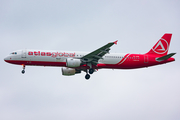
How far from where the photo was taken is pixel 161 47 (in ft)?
168

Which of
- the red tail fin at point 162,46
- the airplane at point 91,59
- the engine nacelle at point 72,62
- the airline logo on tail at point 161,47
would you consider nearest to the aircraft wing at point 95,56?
the airplane at point 91,59

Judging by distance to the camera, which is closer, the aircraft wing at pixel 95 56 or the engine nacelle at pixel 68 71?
the aircraft wing at pixel 95 56

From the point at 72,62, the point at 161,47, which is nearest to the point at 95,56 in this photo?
the point at 72,62

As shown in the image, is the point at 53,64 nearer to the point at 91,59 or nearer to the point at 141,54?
the point at 91,59

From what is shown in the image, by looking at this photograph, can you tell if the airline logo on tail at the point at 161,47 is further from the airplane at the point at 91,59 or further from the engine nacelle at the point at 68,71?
the engine nacelle at the point at 68,71

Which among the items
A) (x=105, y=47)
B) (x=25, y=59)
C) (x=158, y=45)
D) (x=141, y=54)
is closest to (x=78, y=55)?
(x=105, y=47)

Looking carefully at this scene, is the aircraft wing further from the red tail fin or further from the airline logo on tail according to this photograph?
the airline logo on tail

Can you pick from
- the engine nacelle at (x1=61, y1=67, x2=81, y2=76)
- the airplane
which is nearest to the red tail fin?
the airplane

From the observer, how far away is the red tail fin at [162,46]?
50750 millimetres

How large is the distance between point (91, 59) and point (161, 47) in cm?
1430

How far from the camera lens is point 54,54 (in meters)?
45.2

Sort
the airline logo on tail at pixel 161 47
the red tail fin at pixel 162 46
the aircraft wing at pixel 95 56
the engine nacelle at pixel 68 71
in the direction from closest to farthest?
the aircraft wing at pixel 95 56, the engine nacelle at pixel 68 71, the red tail fin at pixel 162 46, the airline logo on tail at pixel 161 47

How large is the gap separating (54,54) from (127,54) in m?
12.9

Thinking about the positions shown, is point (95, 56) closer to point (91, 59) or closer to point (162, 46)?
point (91, 59)
